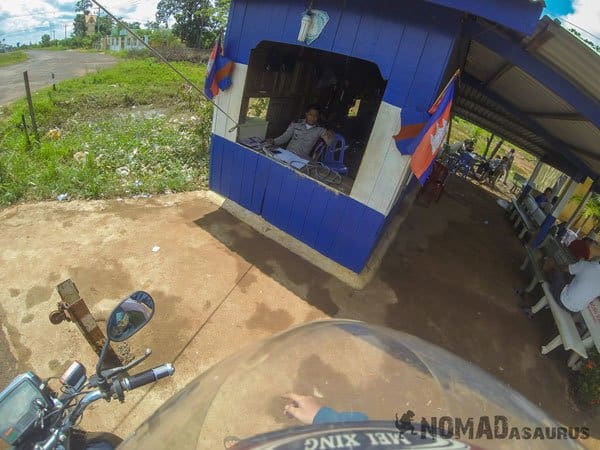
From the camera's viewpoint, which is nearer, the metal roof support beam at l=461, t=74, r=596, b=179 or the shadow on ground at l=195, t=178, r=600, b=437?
the shadow on ground at l=195, t=178, r=600, b=437

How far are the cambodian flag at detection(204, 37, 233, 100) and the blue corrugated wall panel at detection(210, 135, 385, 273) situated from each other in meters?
0.81

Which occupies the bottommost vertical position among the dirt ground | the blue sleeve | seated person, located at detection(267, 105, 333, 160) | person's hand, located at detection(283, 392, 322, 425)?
the dirt ground

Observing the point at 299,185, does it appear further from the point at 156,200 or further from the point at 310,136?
the point at 156,200

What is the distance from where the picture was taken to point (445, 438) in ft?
3.41

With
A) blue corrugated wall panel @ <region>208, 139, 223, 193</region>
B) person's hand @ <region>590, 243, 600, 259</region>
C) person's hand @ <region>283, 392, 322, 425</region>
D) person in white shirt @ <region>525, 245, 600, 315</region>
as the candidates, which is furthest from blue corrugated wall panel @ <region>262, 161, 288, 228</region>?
person's hand @ <region>590, 243, 600, 259</region>

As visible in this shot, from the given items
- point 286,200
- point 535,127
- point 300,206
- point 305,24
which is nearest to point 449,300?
point 300,206

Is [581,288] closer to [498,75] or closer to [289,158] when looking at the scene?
[498,75]

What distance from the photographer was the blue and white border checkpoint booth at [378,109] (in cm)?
339

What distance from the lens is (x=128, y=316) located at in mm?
1762

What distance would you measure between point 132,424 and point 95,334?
837 mm

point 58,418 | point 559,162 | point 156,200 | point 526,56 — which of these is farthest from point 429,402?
point 559,162

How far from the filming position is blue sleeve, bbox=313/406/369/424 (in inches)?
42.4

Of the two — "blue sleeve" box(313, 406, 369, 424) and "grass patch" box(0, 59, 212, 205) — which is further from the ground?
"blue sleeve" box(313, 406, 369, 424)

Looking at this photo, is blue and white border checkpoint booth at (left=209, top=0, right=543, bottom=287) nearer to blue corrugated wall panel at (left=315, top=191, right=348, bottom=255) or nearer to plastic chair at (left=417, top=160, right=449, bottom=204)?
blue corrugated wall panel at (left=315, top=191, right=348, bottom=255)
